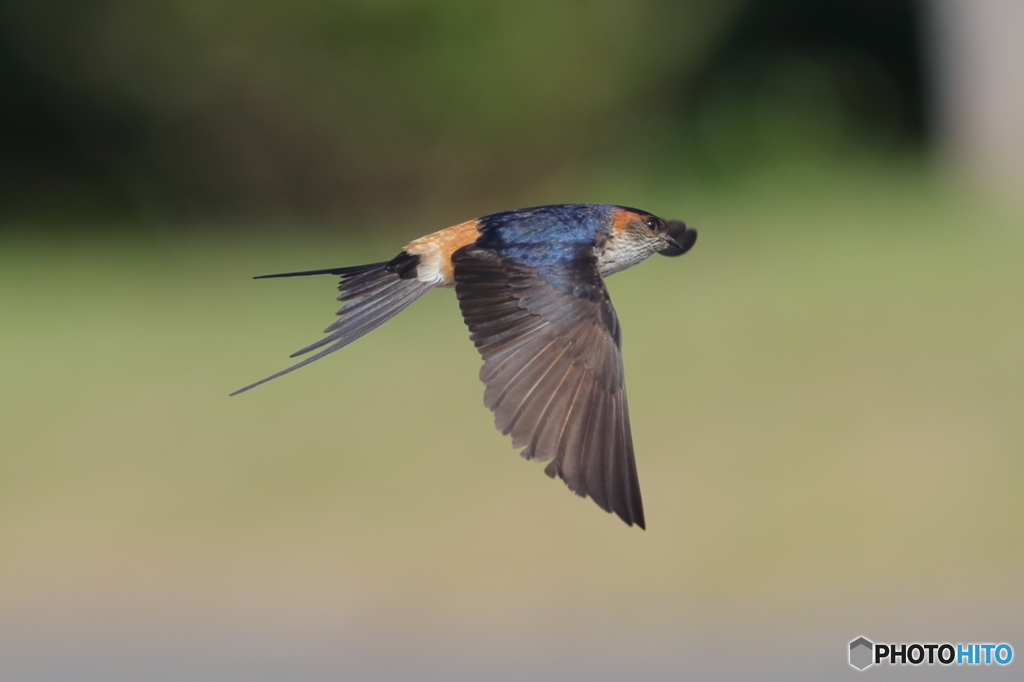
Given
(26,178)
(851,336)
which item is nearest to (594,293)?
(851,336)

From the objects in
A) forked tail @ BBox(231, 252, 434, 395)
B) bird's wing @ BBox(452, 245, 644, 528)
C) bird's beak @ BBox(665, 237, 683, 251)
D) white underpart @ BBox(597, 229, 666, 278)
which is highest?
bird's beak @ BBox(665, 237, 683, 251)

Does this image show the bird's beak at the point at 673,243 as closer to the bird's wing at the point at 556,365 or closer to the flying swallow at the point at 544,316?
the flying swallow at the point at 544,316

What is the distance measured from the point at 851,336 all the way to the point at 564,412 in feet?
31.0

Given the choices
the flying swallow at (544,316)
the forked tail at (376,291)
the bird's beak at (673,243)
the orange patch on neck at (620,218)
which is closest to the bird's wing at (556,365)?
the flying swallow at (544,316)

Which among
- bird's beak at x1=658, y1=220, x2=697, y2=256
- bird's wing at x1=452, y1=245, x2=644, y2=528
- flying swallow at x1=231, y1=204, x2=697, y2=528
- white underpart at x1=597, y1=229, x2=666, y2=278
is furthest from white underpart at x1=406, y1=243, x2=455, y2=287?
bird's beak at x1=658, y1=220, x2=697, y2=256

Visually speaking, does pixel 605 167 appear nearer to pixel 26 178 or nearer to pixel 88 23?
pixel 88 23

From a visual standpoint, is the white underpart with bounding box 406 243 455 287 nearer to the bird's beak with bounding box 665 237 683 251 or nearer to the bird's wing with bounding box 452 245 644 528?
the bird's wing with bounding box 452 245 644 528

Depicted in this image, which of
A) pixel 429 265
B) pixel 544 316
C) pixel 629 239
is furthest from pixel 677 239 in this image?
pixel 544 316

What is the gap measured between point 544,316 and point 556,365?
134mm

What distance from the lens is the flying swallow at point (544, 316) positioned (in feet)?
7.60

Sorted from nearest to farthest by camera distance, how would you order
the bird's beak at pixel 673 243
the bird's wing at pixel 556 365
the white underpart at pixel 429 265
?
the bird's wing at pixel 556 365 < the white underpart at pixel 429 265 < the bird's beak at pixel 673 243

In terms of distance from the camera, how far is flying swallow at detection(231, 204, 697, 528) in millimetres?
2316

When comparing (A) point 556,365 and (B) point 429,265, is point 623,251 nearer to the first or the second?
(B) point 429,265

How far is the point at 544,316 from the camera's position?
2715mm
